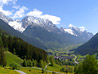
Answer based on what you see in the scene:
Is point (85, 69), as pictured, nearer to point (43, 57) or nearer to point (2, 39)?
point (43, 57)

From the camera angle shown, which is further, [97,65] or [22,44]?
[22,44]

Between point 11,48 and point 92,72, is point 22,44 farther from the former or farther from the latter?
point 92,72

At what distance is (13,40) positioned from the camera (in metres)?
196

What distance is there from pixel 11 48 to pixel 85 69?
13373 cm

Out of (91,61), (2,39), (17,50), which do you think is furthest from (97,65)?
(2,39)

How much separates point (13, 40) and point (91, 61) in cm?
14189

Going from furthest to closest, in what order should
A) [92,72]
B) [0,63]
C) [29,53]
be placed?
[29,53] → [0,63] → [92,72]

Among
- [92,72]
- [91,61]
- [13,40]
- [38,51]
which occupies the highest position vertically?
[13,40]

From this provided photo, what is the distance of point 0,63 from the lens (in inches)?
4668

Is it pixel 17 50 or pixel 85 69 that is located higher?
pixel 17 50

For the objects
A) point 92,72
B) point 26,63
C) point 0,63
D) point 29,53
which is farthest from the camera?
point 29,53

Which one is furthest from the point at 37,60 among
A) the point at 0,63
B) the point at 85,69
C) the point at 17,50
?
the point at 85,69

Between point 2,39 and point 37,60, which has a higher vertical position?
→ point 2,39

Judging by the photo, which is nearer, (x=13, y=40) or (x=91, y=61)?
(x=91, y=61)
